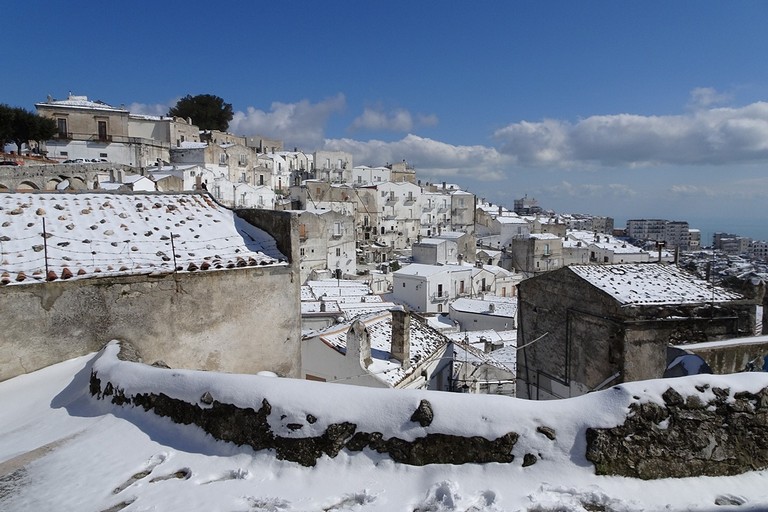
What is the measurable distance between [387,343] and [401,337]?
182cm

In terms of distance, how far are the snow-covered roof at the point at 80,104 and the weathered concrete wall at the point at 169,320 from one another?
52.2m

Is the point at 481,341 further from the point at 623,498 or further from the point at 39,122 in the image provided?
the point at 39,122

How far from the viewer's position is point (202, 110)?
260ft

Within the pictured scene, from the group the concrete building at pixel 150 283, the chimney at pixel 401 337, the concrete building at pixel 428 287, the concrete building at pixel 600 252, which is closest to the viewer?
the concrete building at pixel 150 283

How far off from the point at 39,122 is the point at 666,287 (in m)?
50.4

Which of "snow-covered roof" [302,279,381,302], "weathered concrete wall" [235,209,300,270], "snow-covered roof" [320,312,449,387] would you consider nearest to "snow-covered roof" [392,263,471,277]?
"snow-covered roof" [302,279,381,302]

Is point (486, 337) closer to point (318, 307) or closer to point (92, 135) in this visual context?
point (318, 307)

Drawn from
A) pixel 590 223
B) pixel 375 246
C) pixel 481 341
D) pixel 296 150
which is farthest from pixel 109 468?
pixel 590 223

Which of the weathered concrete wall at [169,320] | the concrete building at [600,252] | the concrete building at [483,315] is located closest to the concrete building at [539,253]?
the concrete building at [600,252]

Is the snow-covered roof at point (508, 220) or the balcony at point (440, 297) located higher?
the snow-covered roof at point (508, 220)

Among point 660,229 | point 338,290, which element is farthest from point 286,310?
point 660,229

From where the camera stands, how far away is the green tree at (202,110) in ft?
259

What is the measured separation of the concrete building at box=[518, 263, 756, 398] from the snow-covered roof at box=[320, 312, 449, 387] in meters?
4.30

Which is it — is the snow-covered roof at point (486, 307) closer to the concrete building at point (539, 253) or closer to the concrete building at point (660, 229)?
the concrete building at point (539, 253)
